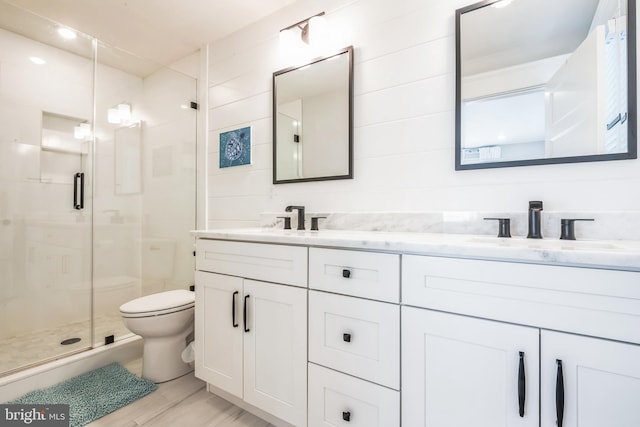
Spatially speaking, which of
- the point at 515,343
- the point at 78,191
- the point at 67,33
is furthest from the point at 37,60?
the point at 515,343

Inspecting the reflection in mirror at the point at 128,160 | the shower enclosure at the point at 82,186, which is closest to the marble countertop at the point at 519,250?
the shower enclosure at the point at 82,186

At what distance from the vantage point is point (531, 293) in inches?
31.1

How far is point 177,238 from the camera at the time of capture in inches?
100

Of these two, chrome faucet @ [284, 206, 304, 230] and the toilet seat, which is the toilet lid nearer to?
the toilet seat

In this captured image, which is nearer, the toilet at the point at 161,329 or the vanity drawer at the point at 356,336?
the vanity drawer at the point at 356,336

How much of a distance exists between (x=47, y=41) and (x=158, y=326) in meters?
2.29

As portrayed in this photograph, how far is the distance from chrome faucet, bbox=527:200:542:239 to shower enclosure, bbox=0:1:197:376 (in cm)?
235

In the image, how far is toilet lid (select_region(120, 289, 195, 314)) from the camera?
172 centimetres

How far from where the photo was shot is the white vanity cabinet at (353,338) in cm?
100

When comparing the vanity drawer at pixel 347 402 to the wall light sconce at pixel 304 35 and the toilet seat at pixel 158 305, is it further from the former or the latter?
the wall light sconce at pixel 304 35

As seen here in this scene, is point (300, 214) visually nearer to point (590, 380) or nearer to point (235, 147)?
point (235, 147)

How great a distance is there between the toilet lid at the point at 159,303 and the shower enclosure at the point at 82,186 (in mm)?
532

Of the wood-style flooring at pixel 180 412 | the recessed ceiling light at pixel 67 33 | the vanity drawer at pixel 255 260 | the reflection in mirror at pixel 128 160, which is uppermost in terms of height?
the recessed ceiling light at pixel 67 33

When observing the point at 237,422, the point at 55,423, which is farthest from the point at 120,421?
A: the point at 237,422
